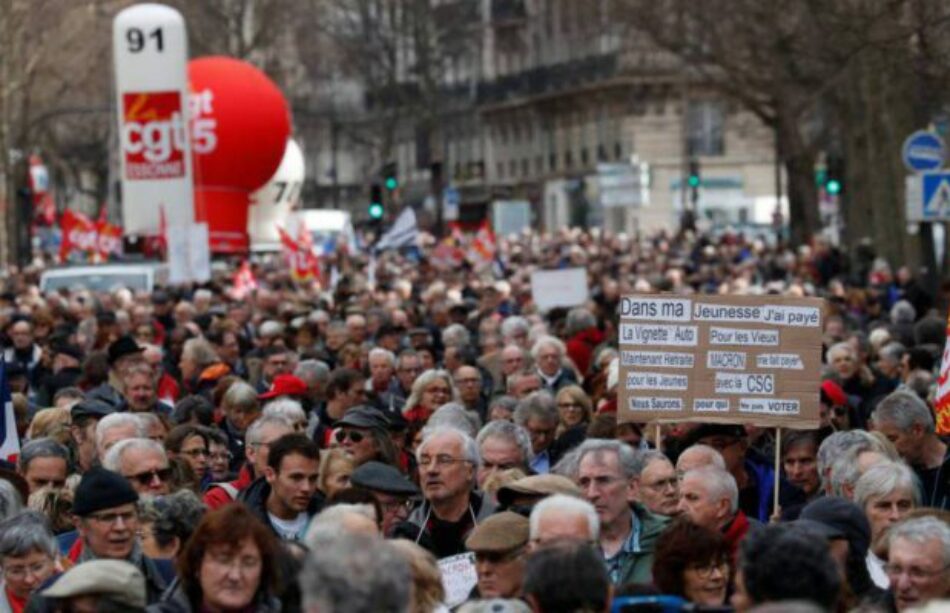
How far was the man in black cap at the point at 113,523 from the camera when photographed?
9.84 m

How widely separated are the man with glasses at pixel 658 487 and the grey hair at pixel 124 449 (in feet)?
6.31

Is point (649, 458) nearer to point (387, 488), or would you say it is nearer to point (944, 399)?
point (387, 488)

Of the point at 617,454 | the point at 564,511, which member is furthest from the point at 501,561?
the point at 617,454

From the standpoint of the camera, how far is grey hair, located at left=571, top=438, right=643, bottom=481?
35.3ft

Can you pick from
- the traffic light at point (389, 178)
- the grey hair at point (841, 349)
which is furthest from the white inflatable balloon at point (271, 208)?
the grey hair at point (841, 349)

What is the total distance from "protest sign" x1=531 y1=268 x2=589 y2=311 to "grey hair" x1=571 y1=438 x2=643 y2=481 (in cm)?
1768

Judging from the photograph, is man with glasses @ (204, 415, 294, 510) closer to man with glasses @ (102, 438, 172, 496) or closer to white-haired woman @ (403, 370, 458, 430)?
man with glasses @ (102, 438, 172, 496)

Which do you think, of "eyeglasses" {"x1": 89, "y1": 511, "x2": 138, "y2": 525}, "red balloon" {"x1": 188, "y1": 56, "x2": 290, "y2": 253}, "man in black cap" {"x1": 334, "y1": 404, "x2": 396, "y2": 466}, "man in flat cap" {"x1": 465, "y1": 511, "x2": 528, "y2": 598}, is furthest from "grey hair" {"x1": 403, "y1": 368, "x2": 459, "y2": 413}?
"red balloon" {"x1": 188, "y1": 56, "x2": 290, "y2": 253}

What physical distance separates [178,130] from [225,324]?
21.7 metres

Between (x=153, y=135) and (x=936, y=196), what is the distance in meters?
20.1

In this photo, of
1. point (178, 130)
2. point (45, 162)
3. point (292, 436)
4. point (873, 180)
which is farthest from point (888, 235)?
point (45, 162)

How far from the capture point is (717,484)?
10.5 meters

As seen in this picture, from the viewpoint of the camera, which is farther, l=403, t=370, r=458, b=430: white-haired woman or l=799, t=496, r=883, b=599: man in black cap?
l=403, t=370, r=458, b=430: white-haired woman

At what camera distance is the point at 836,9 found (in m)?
30.5
